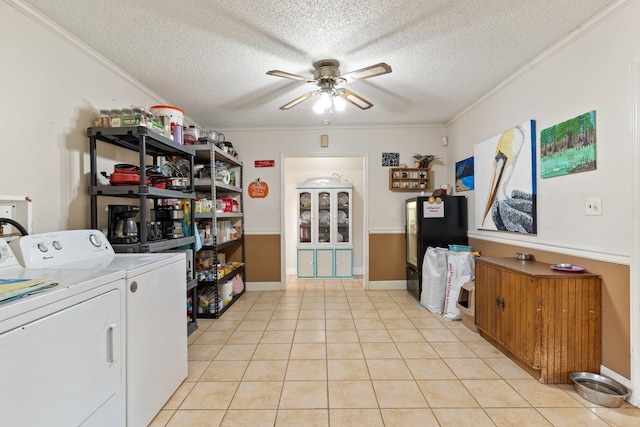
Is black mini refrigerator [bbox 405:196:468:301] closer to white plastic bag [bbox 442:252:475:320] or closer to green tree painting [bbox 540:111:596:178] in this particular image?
white plastic bag [bbox 442:252:475:320]

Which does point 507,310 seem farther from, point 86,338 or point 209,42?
point 209,42

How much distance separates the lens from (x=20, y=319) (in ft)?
2.99

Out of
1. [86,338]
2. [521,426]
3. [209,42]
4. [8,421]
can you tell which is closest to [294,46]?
Answer: [209,42]

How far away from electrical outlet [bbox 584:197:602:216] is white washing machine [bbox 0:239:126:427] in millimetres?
2831

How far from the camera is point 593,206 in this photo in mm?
1926

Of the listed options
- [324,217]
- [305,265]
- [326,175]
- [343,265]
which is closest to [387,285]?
[343,265]

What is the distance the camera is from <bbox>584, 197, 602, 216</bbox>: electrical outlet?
6.19 feet

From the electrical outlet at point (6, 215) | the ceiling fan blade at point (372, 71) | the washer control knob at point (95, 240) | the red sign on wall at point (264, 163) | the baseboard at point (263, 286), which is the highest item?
the ceiling fan blade at point (372, 71)

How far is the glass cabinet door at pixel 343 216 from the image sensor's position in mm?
5285

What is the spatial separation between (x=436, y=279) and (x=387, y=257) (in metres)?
1.10

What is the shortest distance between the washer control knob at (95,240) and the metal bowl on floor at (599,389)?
124 inches

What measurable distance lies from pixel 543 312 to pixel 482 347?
762mm

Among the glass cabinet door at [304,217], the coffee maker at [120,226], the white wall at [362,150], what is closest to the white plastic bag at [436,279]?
the white wall at [362,150]

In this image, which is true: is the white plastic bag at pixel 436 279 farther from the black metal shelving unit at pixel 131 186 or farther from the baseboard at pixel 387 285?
the black metal shelving unit at pixel 131 186
